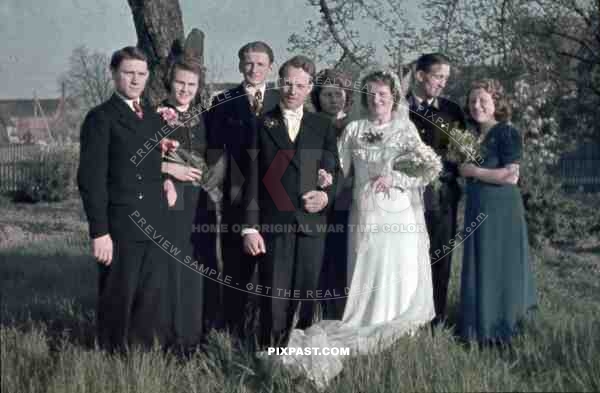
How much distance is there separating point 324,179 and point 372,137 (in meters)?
0.41

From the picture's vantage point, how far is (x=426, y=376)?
12.5 feet

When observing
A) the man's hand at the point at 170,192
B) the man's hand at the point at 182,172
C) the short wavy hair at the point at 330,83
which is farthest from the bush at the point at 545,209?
the man's hand at the point at 170,192

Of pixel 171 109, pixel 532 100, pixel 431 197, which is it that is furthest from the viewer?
pixel 532 100

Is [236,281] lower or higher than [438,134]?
lower

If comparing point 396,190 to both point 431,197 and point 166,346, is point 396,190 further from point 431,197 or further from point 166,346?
point 166,346

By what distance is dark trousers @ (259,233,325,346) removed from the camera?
4.43 metres

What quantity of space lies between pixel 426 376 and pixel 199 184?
1.91 m

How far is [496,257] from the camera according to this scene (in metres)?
4.73

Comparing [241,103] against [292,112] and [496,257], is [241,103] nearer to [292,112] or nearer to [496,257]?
[292,112]

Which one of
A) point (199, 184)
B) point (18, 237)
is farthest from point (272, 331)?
point (18, 237)

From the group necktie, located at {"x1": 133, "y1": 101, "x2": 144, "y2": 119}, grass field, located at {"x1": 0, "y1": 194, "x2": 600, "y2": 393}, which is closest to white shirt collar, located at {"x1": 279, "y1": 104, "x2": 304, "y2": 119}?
necktie, located at {"x1": 133, "y1": 101, "x2": 144, "y2": 119}

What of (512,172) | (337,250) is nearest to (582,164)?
(512,172)

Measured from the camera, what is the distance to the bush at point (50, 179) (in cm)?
1720

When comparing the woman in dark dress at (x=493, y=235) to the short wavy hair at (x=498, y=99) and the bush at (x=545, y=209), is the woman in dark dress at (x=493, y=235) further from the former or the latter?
the bush at (x=545, y=209)
